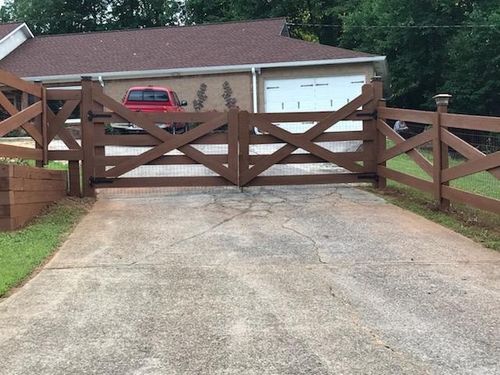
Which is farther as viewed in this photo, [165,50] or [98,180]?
[165,50]

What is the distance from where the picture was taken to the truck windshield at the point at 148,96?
2058 cm

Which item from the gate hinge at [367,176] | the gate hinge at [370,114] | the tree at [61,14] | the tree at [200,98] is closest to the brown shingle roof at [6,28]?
the tree at [200,98]

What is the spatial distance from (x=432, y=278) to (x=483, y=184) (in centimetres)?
468

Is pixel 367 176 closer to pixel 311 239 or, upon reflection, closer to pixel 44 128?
pixel 311 239

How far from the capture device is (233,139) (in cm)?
1030

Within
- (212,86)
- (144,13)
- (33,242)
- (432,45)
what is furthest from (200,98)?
(144,13)

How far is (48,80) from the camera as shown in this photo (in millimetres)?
25219

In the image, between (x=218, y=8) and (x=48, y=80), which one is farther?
(x=218, y=8)

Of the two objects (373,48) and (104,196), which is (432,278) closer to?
(104,196)

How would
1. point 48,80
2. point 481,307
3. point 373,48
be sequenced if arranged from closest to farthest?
1. point 481,307
2. point 48,80
3. point 373,48

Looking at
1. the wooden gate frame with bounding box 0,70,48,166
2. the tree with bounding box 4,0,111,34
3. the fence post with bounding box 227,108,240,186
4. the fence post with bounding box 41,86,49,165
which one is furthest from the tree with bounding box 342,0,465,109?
the tree with bounding box 4,0,111,34

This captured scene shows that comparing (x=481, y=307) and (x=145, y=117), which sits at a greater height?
(x=145, y=117)

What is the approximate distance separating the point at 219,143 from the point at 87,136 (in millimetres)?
2230

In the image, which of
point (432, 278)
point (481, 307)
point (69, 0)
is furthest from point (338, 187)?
point (69, 0)
